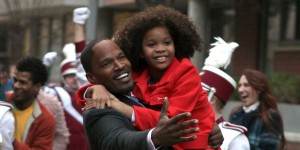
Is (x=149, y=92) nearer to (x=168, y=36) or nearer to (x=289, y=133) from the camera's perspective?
(x=168, y=36)

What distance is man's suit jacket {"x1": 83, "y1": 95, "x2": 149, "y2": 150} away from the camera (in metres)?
2.62

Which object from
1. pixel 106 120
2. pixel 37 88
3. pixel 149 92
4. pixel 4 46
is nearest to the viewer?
pixel 106 120

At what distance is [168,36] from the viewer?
3.19 m

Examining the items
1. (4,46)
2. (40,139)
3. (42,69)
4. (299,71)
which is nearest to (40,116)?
(40,139)

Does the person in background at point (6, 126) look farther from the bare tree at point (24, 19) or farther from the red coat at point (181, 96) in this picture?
the bare tree at point (24, 19)

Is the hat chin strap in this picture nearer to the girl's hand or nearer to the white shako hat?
the white shako hat

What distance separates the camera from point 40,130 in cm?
548

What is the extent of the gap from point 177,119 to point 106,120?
527 mm

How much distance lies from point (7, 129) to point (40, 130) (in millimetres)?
894

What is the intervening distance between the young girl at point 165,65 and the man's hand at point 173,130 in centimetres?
43

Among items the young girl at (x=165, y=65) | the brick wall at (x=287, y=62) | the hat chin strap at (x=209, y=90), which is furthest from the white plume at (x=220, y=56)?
the brick wall at (x=287, y=62)

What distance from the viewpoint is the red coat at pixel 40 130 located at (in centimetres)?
543

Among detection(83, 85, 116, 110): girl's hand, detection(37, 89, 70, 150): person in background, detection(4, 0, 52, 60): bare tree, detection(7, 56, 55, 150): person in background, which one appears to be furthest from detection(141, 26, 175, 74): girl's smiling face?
detection(4, 0, 52, 60): bare tree

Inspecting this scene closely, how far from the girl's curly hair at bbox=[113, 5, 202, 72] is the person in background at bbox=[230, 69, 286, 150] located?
2.77 m
